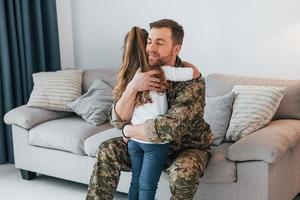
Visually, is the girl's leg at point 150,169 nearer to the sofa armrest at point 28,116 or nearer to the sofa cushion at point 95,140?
the sofa cushion at point 95,140

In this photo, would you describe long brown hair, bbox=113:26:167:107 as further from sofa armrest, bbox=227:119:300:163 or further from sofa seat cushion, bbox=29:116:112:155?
sofa seat cushion, bbox=29:116:112:155

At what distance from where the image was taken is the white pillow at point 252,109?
9.27 ft

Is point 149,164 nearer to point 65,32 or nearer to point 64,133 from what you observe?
point 64,133

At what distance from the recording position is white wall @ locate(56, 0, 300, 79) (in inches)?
135

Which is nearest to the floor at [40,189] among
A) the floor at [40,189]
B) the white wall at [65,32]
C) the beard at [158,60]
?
the floor at [40,189]

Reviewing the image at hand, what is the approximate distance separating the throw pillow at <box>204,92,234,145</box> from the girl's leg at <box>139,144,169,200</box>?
0.63 metres

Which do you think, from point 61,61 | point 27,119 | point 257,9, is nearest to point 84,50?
point 61,61

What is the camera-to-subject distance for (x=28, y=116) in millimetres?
3494

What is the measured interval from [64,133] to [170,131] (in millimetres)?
1194

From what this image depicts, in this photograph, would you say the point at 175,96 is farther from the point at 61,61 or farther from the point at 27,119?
the point at 61,61

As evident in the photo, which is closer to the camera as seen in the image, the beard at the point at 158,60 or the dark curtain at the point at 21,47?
the beard at the point at 158,60

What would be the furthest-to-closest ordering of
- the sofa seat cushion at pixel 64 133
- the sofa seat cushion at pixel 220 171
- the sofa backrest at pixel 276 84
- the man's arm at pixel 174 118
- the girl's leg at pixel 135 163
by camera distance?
the sofa seat cushion at pixel 64 133
the sofa backrest at pixel 276 84
the sofa seat cushion at pixel 220 171
the girl's leg at pixel 135 163
the man's arm at pixel 174 118

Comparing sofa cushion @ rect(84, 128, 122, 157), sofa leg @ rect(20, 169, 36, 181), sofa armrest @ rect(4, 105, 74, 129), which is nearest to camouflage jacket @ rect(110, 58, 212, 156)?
sofa cushion @ rect(84, 128, 122, 157)

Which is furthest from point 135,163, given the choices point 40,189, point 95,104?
point 40,189
